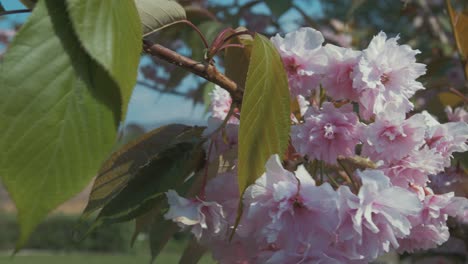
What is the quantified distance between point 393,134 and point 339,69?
0.30ft

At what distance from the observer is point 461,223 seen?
3.40 ft

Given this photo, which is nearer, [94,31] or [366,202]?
[94,31]

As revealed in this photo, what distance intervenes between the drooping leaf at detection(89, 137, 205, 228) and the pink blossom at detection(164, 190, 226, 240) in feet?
0.06

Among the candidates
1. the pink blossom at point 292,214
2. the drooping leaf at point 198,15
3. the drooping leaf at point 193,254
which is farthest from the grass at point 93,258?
the pink blossom at point 292,214

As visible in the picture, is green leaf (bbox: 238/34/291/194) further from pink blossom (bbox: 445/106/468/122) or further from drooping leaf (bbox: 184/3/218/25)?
drooping leaf (bbox: 184/3/218/25)

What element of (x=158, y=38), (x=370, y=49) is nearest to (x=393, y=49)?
(x=370, y=49)

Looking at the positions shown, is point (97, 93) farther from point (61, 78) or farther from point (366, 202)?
point (366, 202)

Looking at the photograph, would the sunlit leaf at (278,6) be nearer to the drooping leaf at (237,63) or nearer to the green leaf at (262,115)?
the drooping leaf at (237,63)

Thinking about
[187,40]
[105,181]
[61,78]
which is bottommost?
[187,40]

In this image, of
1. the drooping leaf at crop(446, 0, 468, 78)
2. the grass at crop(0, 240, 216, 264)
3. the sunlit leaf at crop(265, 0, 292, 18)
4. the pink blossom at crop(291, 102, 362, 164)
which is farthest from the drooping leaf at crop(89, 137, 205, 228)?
the grass at crop(0, 240, 216, 264)

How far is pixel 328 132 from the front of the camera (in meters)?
0.69

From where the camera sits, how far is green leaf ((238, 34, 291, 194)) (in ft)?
1.89

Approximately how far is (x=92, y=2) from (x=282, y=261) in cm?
32

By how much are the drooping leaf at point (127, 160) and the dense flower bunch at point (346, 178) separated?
0.17 feet
